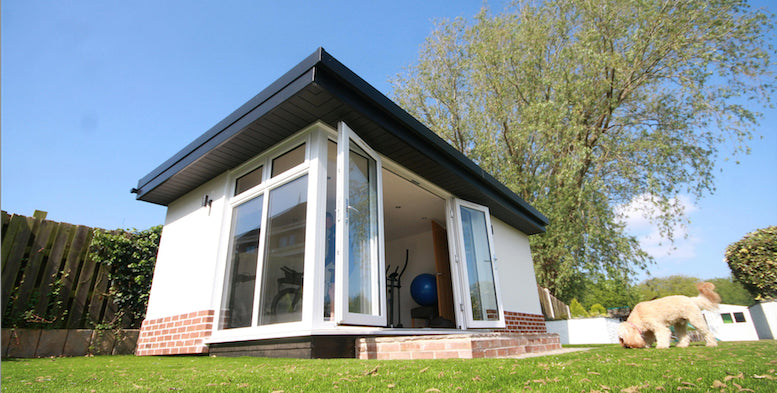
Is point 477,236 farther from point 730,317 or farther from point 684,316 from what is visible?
point 730,317

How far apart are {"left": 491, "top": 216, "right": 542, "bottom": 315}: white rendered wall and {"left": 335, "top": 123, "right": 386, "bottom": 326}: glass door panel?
3207 millimetres

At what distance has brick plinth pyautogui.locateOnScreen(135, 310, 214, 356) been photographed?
423 cm

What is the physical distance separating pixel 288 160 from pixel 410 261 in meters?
5.14

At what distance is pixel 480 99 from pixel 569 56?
2.92 metres

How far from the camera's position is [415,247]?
8.73 metres

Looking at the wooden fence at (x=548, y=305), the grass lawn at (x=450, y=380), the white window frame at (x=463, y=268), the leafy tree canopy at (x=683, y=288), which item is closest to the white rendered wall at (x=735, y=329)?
the wooden fence at (x=548, y=305)

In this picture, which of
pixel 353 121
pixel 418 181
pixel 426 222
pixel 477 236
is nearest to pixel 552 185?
pixel 426 222

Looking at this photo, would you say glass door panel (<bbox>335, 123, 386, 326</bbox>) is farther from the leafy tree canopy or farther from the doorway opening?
the leafy tree canopy

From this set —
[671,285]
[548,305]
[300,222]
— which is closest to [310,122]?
[300,222]

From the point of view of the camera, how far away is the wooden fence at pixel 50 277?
457cm

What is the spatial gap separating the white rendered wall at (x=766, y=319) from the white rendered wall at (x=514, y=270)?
432 centimetres

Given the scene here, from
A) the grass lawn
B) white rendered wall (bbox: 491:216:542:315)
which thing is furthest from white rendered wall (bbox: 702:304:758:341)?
the grass lawn

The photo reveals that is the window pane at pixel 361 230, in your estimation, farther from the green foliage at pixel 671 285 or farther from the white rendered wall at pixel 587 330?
the green foliage at pixel 671 285

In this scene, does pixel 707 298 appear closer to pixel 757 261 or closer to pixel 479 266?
pixel 479 266
